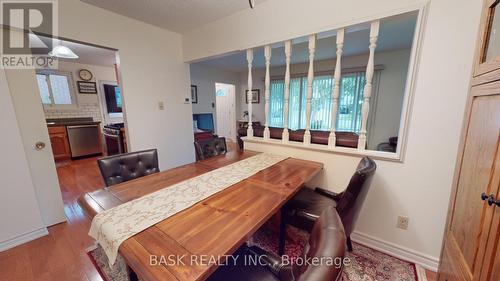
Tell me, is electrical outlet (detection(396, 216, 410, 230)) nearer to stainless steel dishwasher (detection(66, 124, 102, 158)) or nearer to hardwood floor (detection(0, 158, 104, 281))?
hardwood floor (detection(0, 158, 104, 281))

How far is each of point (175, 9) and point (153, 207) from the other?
2.30m

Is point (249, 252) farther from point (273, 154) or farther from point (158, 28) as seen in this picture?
point (158, 28)

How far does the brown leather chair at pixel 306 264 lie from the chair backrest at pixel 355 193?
0.50 meters

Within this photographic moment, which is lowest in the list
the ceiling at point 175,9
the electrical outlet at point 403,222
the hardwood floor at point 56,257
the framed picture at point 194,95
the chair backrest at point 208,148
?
the hardwood floor at point 56,257

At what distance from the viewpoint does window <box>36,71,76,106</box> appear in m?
4.35

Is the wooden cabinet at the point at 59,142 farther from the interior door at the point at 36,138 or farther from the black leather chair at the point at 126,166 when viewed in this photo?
the black leather chair at the point at 126,166

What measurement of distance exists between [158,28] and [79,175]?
118 inches

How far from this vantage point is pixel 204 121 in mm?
5320

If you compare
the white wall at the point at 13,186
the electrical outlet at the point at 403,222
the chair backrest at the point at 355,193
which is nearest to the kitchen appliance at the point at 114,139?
the white wall at the point at 13,186

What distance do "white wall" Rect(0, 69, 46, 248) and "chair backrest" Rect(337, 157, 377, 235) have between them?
2757 millimetres

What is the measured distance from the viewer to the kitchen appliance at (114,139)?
152 inches

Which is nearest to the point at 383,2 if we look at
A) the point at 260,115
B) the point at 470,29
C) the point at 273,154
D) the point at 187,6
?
the point at 470,29

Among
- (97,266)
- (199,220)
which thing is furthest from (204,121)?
(199,220)

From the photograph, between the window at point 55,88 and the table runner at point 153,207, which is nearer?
the table runner at point 153,207
